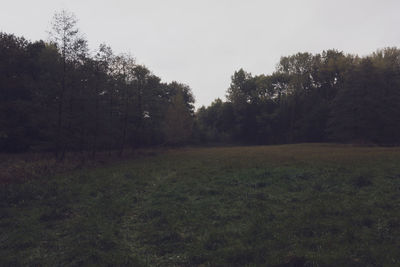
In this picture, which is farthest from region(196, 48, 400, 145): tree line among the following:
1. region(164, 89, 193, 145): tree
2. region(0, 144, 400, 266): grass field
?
region(0, 144, 400, 266): grass field

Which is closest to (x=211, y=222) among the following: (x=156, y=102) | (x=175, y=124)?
(x=156, y=102)

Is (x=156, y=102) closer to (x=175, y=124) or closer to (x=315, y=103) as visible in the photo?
(x=175, y=124)

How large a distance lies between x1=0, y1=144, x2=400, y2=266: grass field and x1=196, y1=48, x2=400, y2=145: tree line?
42.8 metres

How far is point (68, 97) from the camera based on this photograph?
28828mm

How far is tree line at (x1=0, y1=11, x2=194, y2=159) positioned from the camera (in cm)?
2834

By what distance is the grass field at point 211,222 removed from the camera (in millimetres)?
7672

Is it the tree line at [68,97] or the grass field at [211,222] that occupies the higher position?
the tree line at [68,97]

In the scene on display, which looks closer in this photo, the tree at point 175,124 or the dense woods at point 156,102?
the dense woods at point 156,102

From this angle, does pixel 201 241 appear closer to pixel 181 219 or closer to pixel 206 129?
pixel 181 219

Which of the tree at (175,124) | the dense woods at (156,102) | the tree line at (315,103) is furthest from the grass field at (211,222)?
the tree line at (315,103)

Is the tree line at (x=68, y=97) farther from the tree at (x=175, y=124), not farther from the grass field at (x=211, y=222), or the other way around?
the grass field at (x=211, y=222)

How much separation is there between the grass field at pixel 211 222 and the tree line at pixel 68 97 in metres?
14.2

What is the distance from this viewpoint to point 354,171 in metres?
17.7

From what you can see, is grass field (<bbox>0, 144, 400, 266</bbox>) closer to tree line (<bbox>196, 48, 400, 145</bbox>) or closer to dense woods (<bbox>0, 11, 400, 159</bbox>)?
dense woods (<bbox>0, 11, 400, 159</bbox>)
